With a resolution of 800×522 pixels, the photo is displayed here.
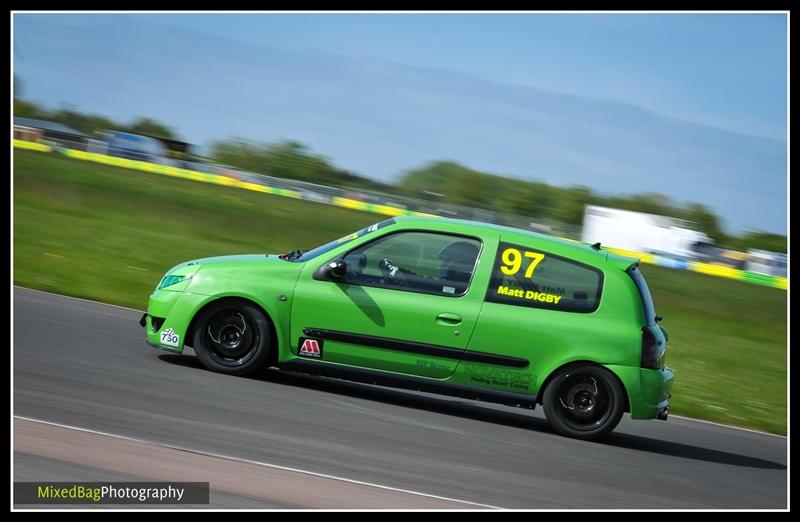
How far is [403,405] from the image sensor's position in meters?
8.33

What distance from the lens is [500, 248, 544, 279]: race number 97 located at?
802cm

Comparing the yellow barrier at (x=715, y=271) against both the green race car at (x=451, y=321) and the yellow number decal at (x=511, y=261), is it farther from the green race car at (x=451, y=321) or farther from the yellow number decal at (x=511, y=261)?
the yellow number decal at (x=511, y=261)

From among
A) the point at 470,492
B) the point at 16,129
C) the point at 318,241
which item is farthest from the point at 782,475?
the point at 16,129

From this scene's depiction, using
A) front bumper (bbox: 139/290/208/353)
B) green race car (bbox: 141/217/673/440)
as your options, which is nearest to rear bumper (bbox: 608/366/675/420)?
green race car (bbox: 141/217/673/440)

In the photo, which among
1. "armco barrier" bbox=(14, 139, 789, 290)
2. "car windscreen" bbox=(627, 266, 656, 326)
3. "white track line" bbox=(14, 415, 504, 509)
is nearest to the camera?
"white track line" bbox=(14, 415, 504, 509)

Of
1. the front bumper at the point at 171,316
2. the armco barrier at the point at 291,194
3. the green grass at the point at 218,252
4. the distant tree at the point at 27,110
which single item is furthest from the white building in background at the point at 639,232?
the front bumper at the point at 171,316

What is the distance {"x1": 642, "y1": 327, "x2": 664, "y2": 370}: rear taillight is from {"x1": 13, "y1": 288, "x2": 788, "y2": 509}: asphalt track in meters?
0.74

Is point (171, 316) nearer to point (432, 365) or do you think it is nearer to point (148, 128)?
Answer: point (432, 365)

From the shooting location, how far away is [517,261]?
8.05 meters

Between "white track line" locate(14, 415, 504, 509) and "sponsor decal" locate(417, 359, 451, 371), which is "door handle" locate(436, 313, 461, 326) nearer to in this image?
"sponsor decal" locate(417, 359, 451, 371)

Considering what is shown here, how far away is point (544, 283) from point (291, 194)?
112 ft

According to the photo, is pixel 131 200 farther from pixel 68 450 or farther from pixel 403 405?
pixel 68 450

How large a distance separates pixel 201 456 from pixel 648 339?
395 centimetres

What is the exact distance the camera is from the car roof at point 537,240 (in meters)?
8.13
